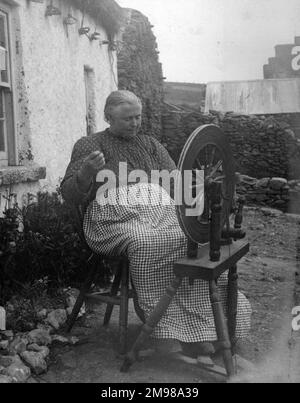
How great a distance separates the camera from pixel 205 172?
2805mm

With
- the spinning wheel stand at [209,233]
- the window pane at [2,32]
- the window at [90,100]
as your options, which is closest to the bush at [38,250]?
the spinning wheel stand at [209,233]

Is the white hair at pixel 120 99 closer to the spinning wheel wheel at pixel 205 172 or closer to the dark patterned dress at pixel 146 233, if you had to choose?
the dark patterned dress at pixel 146 233

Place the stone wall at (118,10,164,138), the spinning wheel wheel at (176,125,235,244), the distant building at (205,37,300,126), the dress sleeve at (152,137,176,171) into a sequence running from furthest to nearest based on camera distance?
the distant building at (205,37,300,126)
the stone wall at (118,10,164,138)
the dress sleeve at (152,137,176,171)
the spinning wheel wheel at (176,125,235,244)

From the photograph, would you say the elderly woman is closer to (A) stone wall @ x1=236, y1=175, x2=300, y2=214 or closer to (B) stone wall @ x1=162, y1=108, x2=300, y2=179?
(A) stone wall @ x1=236, y1=175, x2=300, y2=214

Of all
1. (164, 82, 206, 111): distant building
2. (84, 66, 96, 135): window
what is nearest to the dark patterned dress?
(84, 66, 96, 135): window

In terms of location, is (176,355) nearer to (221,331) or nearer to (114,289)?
(221,331)

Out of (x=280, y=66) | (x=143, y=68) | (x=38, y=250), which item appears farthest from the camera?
(x=280, y=66)

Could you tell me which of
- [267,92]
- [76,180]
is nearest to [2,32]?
[76,180]

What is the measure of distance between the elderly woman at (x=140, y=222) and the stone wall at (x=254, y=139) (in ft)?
30.7

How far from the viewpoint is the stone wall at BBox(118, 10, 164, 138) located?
33.0 ft

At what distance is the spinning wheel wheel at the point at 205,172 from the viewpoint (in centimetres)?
261

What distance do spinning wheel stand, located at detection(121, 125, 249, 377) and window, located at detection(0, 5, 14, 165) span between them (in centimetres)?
231

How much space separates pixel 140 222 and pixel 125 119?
2.38ft

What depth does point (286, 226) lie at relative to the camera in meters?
8.81
